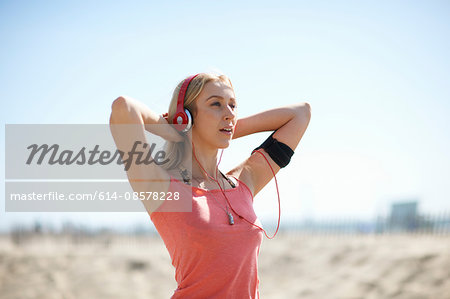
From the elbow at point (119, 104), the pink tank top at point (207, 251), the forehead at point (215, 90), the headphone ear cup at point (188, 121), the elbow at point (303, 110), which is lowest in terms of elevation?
the pink tank top at point (207, 251)

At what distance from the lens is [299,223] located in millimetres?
21266

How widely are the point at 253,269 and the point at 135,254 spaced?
16.0 meters

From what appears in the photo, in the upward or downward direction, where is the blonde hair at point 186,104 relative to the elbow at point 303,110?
downward

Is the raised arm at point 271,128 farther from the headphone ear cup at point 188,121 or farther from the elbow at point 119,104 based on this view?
the elbow at point 119,104

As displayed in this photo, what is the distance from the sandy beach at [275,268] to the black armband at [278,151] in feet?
32.3

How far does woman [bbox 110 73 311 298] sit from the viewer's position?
199 cm

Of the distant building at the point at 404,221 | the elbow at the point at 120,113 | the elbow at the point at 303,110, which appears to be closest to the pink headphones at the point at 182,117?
the elbow at the point at 120,113

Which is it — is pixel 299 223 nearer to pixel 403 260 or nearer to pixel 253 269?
pixel 403 260

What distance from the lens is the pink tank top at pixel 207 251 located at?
1.98 meters

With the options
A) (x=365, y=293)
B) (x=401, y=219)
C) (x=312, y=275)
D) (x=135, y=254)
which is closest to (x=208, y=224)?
(x=365, y=293)

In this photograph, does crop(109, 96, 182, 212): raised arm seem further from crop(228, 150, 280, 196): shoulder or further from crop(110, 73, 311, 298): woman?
crop(228, 150, 280, 196): shoulder

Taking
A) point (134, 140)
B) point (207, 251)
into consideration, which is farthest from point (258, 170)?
point (134, 140)

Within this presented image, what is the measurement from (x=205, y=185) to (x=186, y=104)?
0.46 metres

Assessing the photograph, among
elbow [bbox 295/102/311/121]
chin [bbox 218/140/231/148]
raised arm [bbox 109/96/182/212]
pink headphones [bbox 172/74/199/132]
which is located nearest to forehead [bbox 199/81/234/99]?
pink headphones [bbox 172/74/199/132]
